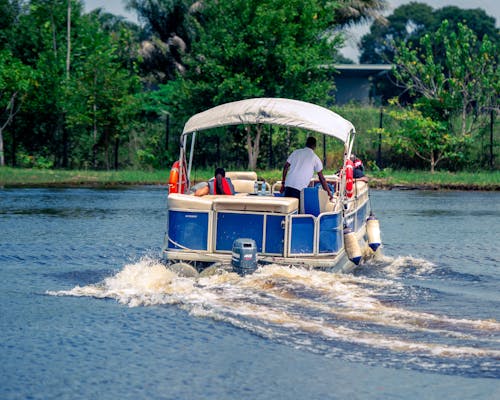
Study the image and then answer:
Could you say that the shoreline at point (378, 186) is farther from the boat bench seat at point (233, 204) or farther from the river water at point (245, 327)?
the boat bench seat at point (233, 204)

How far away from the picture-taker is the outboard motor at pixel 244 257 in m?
14.1

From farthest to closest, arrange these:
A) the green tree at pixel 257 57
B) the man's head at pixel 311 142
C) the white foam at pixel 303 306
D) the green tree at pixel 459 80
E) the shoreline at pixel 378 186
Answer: the green tree at pixel 459 80, the green tree at pixel 257 57, the shoreline at pixel 378 186, the man's head at pixel 311 142, the white foam at pixel 303 306

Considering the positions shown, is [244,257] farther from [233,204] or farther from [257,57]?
[257,57]

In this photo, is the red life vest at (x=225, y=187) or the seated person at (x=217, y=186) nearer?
the seated person at (x=217, y=186)

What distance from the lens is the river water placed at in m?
9.83

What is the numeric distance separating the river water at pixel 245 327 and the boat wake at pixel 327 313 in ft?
0.07

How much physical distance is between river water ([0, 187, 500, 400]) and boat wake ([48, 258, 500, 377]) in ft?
0.07

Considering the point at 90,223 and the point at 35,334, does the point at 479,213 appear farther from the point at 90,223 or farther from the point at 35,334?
the point at 35,334

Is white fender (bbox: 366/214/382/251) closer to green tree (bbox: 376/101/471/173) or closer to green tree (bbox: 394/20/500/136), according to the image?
green tree (bbox: 376/101/471/173)

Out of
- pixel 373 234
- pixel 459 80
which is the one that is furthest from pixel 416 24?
pixel 373 234

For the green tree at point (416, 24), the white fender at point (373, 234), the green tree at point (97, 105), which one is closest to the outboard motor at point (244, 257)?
the white fender at point (373, 234)

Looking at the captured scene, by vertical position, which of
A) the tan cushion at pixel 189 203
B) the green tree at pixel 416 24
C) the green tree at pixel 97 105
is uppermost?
the green tree at pixel 416 24

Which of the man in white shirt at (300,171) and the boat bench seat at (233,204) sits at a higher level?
the man in white shirt at (300,171)

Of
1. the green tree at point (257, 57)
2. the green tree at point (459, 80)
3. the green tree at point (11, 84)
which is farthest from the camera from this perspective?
the green tree at point (11, 84)
